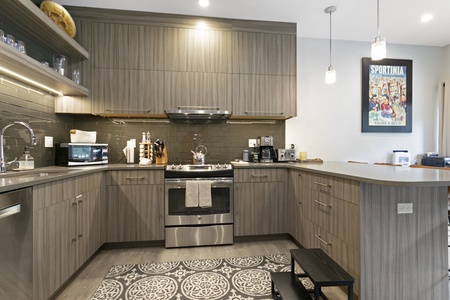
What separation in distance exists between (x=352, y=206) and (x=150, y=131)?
2558 millimetres

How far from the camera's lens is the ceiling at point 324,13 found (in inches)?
102

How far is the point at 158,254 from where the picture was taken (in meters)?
2.35

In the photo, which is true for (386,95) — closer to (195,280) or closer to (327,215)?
(327,215)

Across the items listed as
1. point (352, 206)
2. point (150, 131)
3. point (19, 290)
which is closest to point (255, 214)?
point (352, 206)

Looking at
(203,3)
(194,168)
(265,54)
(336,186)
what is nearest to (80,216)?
(194,168)

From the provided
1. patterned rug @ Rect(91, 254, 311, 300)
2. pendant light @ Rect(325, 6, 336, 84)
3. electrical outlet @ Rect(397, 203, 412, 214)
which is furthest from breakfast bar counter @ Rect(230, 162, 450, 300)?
pendant light @ Rect(325, 6, 336, 84)

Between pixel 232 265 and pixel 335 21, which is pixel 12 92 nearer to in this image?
pixel 232 265

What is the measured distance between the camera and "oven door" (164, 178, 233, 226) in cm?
250

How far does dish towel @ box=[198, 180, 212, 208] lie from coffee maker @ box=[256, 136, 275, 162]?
39.2 inches

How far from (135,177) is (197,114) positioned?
1.09 metres

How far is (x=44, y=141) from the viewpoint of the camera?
236 cm

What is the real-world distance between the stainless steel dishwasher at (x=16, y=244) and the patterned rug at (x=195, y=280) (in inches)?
22.9

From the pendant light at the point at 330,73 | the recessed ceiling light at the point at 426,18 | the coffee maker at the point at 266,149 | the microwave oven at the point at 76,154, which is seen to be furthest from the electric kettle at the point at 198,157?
the recessed ceiling light at the point at 426,18

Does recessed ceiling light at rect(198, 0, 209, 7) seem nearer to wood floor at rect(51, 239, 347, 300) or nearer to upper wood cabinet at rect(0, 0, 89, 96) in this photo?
upper wood cabinet at rect(0, 0, 89, 96)
